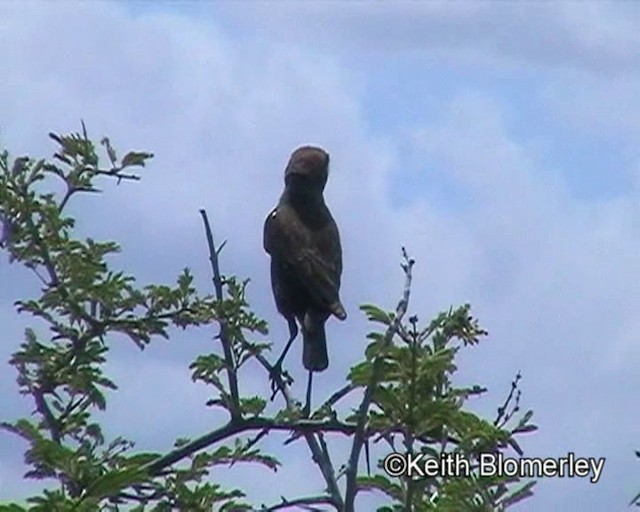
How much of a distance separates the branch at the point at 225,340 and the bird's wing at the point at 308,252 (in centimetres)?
116

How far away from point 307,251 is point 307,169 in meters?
0.34

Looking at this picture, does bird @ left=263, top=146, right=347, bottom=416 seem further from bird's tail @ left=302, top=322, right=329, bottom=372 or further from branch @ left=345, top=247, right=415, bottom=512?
branch @ left=345, top=247, right=415, bottom=512

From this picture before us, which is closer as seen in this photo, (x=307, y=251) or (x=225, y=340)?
(x=225, y=340)

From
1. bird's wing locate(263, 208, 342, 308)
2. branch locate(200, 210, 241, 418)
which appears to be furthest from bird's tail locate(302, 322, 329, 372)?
branch locate(200, 210, 241, 418)

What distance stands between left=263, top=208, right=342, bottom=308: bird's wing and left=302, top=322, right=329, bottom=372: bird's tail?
135 mm

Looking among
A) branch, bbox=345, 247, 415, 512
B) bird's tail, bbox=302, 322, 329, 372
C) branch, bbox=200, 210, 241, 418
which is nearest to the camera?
branch, bbox=345, 247, 415, 512

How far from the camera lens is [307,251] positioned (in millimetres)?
7277

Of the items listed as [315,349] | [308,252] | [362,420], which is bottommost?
[362,420]

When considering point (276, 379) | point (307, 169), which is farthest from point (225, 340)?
point (307, 169)

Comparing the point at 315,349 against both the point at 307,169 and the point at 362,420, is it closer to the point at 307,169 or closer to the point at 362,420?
the point at 307,169

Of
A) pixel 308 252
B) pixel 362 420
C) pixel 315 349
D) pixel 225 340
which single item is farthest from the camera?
pixel 308 252

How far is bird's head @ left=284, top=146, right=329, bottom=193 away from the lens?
710 cm

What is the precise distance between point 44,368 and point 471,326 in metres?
1.47

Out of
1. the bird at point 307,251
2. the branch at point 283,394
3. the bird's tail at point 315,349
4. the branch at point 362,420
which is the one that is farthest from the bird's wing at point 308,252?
the branch at point 362,420
